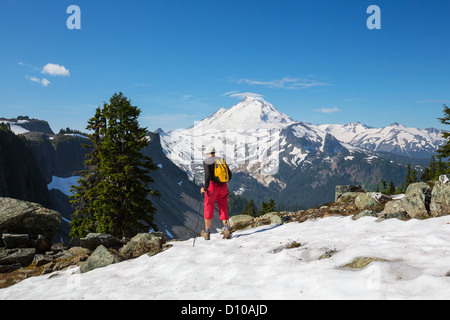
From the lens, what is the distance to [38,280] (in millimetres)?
9430

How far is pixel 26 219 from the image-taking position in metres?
14.2

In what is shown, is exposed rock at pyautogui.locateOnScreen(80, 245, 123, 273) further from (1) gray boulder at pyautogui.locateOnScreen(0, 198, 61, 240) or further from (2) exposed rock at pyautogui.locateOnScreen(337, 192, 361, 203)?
(2) exposed rock at pyautogui.locateOnScreen(337, 192, 361, 203)

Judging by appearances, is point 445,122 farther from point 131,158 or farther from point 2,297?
point 2,297

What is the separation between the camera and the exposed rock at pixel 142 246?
10.7 m

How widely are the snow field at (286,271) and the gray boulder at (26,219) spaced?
18.4 feet

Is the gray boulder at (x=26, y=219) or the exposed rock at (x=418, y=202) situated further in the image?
the gray boulder at (x=26, y=219)

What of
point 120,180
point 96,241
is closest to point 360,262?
point 96,241

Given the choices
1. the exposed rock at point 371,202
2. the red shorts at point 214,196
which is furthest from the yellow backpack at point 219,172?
the exposed rock at point 371,202

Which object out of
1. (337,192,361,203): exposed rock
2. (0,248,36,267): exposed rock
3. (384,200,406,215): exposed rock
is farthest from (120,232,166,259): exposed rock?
(337,192,361,203): exposed rock

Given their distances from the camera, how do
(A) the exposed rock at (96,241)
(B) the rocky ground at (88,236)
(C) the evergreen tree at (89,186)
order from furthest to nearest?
(C) the evergreen tree at (89,186) → (A) the exposed rock at (96,241) → (B) the rocky ground at (88,236)

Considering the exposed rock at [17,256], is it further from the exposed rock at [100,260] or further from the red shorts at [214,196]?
the red shorts at [214,196]

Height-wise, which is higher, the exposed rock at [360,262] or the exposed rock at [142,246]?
the exposed rock at [360,262]

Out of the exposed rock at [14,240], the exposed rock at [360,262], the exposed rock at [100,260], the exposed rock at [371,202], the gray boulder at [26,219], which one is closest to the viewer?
the exposed rock at [360,262]
